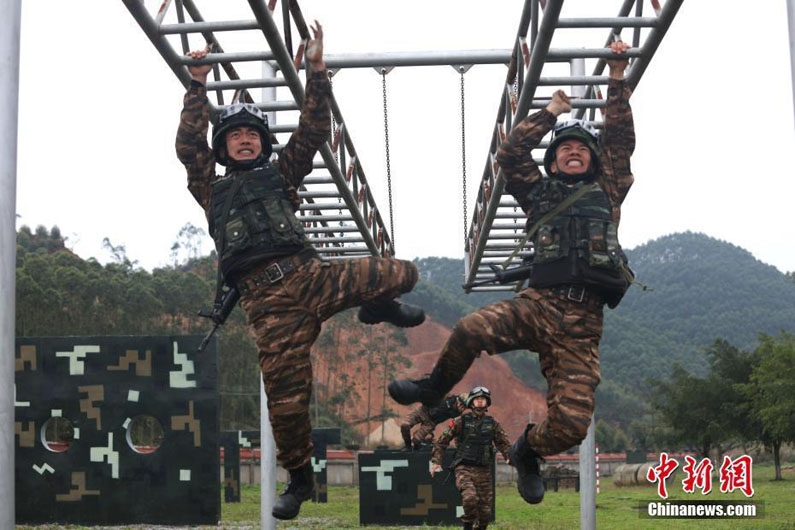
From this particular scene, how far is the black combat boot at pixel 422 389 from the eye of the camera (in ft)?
17.4

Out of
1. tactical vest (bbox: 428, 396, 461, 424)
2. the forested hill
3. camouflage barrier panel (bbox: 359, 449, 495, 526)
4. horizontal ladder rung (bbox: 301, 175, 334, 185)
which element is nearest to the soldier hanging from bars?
horizontal ladder rung (bbox: 301, 175, 334, 185)

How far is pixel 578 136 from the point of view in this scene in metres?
5.48

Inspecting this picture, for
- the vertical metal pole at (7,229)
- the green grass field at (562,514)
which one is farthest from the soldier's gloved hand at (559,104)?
the green grass field at (562,514)

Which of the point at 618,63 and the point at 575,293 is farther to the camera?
the point at 618,63

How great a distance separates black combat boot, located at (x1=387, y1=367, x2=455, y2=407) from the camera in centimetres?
531

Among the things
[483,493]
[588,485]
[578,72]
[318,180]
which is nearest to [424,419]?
[483,493]

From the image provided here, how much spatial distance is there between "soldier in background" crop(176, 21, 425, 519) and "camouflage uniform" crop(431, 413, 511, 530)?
19.9 ft

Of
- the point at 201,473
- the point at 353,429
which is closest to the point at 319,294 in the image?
the point at 201,473

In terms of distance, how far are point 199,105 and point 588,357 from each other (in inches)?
102

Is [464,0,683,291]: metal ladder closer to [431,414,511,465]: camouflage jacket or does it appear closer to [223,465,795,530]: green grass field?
[431,414,511,465]: camouflage jacket

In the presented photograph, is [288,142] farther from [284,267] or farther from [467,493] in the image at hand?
[467,493]

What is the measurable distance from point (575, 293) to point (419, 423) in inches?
204

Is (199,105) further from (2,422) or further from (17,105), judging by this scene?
(2,422)

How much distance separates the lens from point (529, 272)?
18.4 ft
